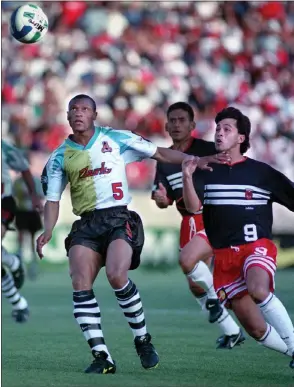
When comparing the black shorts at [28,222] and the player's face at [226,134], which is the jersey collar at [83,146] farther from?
the black shorts at [28,222]

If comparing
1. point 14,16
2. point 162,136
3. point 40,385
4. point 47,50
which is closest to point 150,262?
point 162,136

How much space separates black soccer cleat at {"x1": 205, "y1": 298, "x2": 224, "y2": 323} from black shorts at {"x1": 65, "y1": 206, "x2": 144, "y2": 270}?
76.4 inches

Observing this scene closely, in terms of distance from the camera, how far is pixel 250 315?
7.11 meters

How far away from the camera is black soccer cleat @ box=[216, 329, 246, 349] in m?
8.89

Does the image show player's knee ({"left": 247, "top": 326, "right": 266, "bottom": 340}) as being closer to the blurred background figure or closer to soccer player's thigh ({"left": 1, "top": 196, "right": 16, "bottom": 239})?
soccer player's thigh ({"left": 1, "top": 196, "right": 16, "bottom": 239})

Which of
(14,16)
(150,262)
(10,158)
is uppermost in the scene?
(14,16)

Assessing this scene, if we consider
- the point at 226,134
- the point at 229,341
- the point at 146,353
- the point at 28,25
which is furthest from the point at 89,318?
the point at 28,25

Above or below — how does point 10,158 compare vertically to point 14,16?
below

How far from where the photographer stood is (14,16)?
8.89m

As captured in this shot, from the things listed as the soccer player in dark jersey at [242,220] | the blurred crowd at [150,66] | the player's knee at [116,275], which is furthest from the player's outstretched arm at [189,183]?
the blurred crowd at [150,66]

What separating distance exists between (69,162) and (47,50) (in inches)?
619

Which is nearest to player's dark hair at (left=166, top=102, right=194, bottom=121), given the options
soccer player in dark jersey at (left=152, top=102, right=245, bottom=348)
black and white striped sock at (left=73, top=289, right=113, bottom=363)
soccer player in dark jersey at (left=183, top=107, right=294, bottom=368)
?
soccer player in dark jersey at (left=152, top=102, right=245, bottom=348)

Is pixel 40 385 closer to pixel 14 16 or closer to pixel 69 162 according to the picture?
pixel 69 162

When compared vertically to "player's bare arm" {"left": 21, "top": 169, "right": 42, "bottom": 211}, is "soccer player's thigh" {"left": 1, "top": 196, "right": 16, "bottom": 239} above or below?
below
